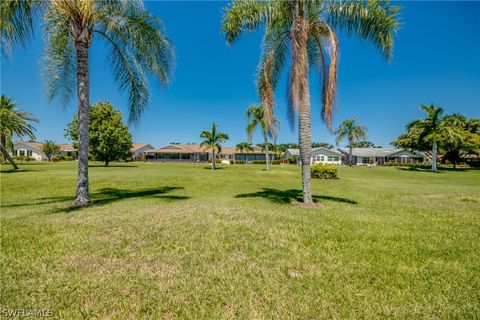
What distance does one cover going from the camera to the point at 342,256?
4.65 metres

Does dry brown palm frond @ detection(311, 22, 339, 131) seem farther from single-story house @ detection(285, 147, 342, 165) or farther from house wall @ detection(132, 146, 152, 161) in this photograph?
house wall @ detection(132, 146, 152, 161)

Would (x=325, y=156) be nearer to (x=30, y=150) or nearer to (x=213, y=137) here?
(x=213, y=137)

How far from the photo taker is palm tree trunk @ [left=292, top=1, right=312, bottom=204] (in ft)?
32.1

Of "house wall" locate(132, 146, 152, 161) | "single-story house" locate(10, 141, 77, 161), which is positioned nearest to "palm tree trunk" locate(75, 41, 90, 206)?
"house wall" locate(132, 146, 152, 161)

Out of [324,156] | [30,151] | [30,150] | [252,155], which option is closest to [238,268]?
[324,156]

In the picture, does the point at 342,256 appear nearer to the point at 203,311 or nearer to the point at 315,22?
the point at 203,311

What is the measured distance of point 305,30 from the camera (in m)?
10.0

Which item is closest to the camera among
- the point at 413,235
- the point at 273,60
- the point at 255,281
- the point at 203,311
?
the point at 203,311

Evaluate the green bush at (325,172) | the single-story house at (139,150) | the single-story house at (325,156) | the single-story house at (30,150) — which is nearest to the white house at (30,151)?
the single-story house at (30,150)

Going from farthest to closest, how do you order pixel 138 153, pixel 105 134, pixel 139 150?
pixel 139 150 < pixel 138 153 < pixel 105 134

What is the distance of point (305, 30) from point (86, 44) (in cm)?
870

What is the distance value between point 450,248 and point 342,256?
8.01 feet

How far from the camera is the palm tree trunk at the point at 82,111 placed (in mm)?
9992

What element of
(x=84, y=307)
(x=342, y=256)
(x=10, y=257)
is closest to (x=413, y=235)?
(x=342, y=256)
